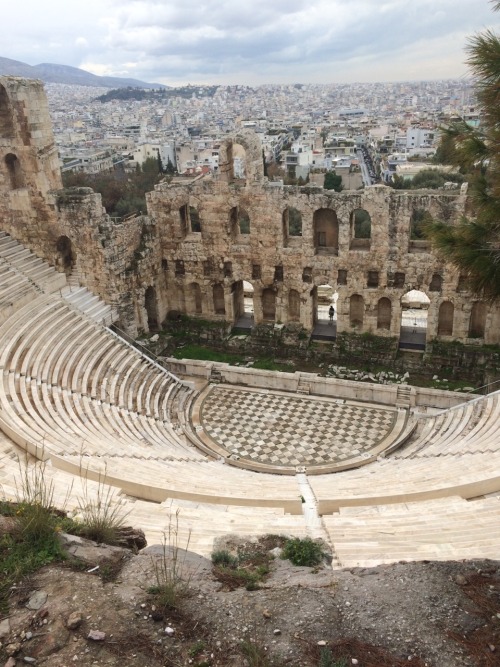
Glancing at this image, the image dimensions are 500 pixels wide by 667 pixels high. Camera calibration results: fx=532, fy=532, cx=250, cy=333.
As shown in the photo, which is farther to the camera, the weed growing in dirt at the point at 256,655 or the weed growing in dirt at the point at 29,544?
the weed growing in dirt at the point at 29,544

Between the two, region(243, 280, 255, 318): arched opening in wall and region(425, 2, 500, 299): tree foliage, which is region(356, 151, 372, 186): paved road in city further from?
region(425, 2, 500, 299): tree foliage

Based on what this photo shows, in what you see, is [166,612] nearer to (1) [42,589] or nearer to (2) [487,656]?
(1) [42,589]

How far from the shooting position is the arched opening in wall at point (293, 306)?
22.7m

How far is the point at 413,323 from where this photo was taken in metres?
24.0

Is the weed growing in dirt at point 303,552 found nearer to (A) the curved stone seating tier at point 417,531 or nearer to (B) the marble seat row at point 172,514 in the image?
(A) the curved stone seating tier at point 417,531

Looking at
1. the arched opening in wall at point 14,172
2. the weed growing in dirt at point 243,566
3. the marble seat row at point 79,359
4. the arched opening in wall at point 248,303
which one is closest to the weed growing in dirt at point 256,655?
the weed growing in dirt at point 243,566

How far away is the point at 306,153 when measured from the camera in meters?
82.0

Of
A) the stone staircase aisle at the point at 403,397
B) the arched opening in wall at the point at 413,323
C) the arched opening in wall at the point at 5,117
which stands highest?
the arched opening in wall at the point at 5,117

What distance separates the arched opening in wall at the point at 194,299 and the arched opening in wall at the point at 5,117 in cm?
938

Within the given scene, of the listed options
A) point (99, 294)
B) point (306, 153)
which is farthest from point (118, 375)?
point (306, 153)

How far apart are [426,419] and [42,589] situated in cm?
1453

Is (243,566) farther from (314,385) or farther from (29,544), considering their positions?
(314,385)

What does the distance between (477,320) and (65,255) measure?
16.9 metres

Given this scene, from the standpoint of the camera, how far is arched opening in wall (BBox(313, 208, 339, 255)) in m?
21.9
